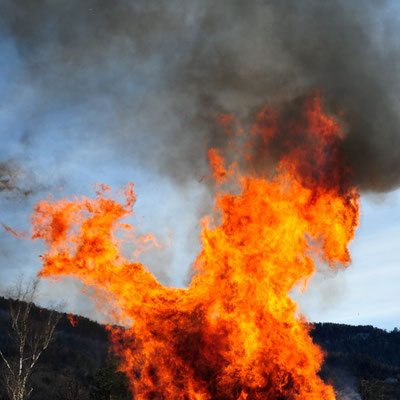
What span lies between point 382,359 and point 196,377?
191563mm

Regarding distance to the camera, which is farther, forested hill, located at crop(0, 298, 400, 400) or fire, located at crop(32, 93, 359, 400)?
forested hill, located at crop(0, 298, 400, 400)

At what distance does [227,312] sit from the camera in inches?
757

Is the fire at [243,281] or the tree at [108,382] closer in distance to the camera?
the fire at [243,281]

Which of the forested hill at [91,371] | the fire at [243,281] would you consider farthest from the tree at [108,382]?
the fire at [243,281]

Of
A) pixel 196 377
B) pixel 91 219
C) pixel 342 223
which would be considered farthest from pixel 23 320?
pixel 342 223

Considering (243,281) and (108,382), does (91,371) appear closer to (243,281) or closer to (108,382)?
(108,382)

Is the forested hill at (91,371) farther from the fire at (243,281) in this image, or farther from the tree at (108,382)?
the fire at (243,281)

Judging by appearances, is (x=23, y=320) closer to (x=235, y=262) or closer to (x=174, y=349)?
(x=174, y=349)

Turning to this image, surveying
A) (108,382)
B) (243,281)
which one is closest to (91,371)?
(108,382)

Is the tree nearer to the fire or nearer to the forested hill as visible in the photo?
the forested hill

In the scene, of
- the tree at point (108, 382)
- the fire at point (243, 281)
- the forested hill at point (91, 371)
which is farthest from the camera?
the forested hill at point (91, 371)

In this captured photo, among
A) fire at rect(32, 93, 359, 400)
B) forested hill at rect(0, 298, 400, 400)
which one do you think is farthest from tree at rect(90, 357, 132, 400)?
fire at rect(32, 93, 359, 400)

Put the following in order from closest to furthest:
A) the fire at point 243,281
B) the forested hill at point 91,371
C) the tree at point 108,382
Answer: the fire at point 243,281 → the tree at point 108,382 → the forested hill at point 91,371

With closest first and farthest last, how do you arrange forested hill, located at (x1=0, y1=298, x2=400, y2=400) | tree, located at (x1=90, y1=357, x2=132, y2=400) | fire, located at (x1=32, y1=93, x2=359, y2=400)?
fire, located at (x1=32, y1=93, x2=359, y2=400) < tree, located at (x1=90, y1=357, x2=132, y2=400) < forested hill, located at (x1=0, y1=298, x2=400, y2=400)
